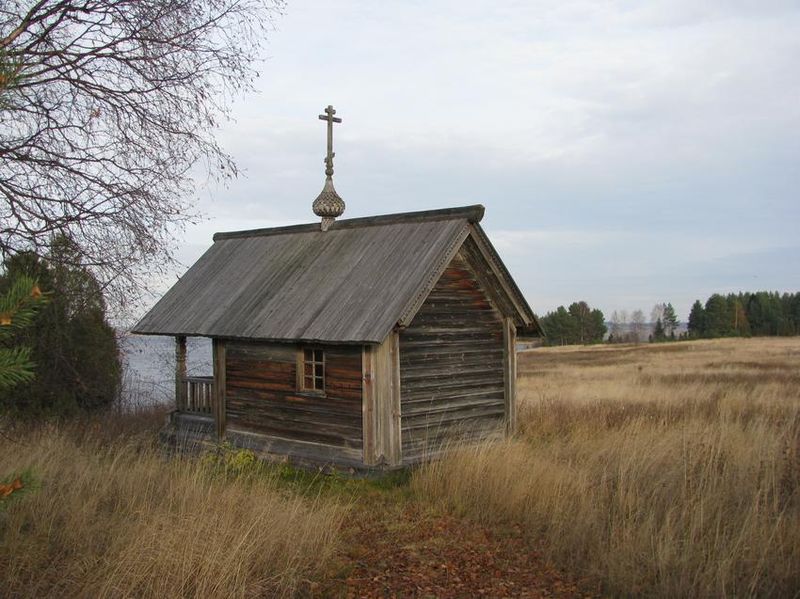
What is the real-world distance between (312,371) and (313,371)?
15cm

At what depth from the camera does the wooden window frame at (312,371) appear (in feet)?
40.1

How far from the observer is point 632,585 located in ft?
20.9

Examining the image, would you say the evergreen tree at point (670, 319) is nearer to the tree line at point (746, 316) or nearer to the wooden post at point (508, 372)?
the tree line at point (746, 316)

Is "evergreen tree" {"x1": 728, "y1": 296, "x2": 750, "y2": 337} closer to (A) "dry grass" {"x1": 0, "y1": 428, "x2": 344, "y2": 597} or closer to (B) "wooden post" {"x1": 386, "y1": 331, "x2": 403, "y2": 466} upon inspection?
(B) "wooden post" {"x1": 386, "y1": 331, "x2": 403, "y2": 466}

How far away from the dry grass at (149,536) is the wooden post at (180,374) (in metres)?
6.67

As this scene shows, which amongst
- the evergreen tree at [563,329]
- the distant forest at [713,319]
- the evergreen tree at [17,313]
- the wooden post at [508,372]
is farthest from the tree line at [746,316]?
the evergreen tree at [17,313]

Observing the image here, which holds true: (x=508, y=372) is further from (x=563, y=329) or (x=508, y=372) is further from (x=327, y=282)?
(x=563, y=329)

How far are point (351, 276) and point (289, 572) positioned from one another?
22.9 ft

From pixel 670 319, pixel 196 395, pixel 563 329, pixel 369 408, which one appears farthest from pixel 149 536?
pixel 670 319

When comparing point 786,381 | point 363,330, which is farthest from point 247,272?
point 786,381

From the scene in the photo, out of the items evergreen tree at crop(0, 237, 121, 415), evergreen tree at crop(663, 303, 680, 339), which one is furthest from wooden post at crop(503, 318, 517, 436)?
evergreen tree at crop(663, 303, 680, 339)

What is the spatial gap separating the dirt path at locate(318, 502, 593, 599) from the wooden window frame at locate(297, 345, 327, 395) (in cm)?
378

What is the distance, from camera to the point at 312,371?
41.1 feet

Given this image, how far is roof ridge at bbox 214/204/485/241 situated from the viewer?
1230 centimetres
